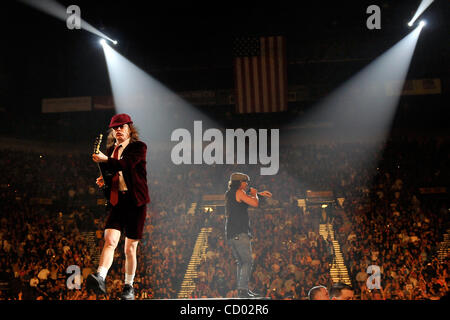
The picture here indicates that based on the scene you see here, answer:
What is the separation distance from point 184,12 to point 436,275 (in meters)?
11.8

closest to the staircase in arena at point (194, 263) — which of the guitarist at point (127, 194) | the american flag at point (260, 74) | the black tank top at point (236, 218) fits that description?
the black tank top at point (236, 218)

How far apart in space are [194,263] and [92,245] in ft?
11.2

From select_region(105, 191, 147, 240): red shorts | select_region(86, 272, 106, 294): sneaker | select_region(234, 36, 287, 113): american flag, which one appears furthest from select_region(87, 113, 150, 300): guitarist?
select_region(234, 36, 287, 113): american flag

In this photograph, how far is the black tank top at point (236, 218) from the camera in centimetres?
614

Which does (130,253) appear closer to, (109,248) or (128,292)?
(109,248)

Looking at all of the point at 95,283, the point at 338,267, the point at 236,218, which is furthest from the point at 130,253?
the point at 338,267

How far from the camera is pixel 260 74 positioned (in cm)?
1275

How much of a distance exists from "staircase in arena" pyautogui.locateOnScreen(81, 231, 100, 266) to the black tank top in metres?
5.73

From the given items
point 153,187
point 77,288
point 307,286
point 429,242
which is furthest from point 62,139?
point 429,242

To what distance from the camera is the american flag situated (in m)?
12.4

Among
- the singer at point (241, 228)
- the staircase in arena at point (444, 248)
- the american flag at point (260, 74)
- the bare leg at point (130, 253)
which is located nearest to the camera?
the bare leg at point (130, 253)

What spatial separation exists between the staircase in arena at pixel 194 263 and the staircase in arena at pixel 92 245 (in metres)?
2.66

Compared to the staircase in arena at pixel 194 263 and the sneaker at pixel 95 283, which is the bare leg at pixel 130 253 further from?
the staircase in arena at pixel 194 263
